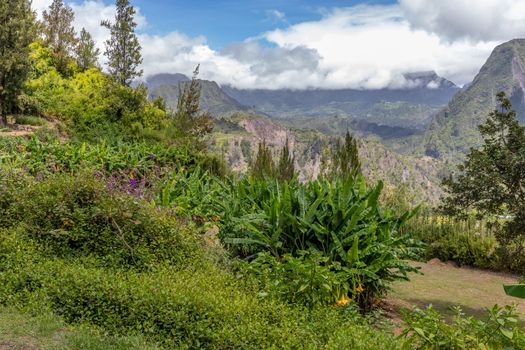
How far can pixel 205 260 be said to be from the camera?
5535 millimetres

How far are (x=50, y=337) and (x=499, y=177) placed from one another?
6413mm

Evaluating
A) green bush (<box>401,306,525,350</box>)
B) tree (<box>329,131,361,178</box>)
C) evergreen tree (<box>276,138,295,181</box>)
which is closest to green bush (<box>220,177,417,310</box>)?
green bush (<box>401,306,525,350</box>)

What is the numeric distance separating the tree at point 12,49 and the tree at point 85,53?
33.0 feet

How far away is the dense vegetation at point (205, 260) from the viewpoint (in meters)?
3.85

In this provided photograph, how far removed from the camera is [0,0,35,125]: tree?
11586 mm

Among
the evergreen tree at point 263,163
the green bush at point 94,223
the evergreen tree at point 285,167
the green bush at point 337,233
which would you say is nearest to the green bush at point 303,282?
the green bush at point 337,233

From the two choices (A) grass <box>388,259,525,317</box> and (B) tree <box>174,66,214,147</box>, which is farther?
(B) tree <box>174,66,214,147</box>

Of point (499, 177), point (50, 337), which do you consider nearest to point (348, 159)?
point (499, 177)

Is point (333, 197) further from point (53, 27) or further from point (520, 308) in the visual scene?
point (53, 27)

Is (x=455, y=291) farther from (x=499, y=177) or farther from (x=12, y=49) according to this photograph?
(x=12, y=49)

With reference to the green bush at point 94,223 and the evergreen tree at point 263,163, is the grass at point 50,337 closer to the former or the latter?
the green bush at point 94,223

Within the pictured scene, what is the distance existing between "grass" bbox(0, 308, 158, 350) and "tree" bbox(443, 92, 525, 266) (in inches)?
225

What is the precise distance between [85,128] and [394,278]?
37.1 feet

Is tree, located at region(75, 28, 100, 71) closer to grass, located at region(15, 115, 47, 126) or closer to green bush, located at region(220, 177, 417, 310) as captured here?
grass, located at region(15, 115, 47, 126)
